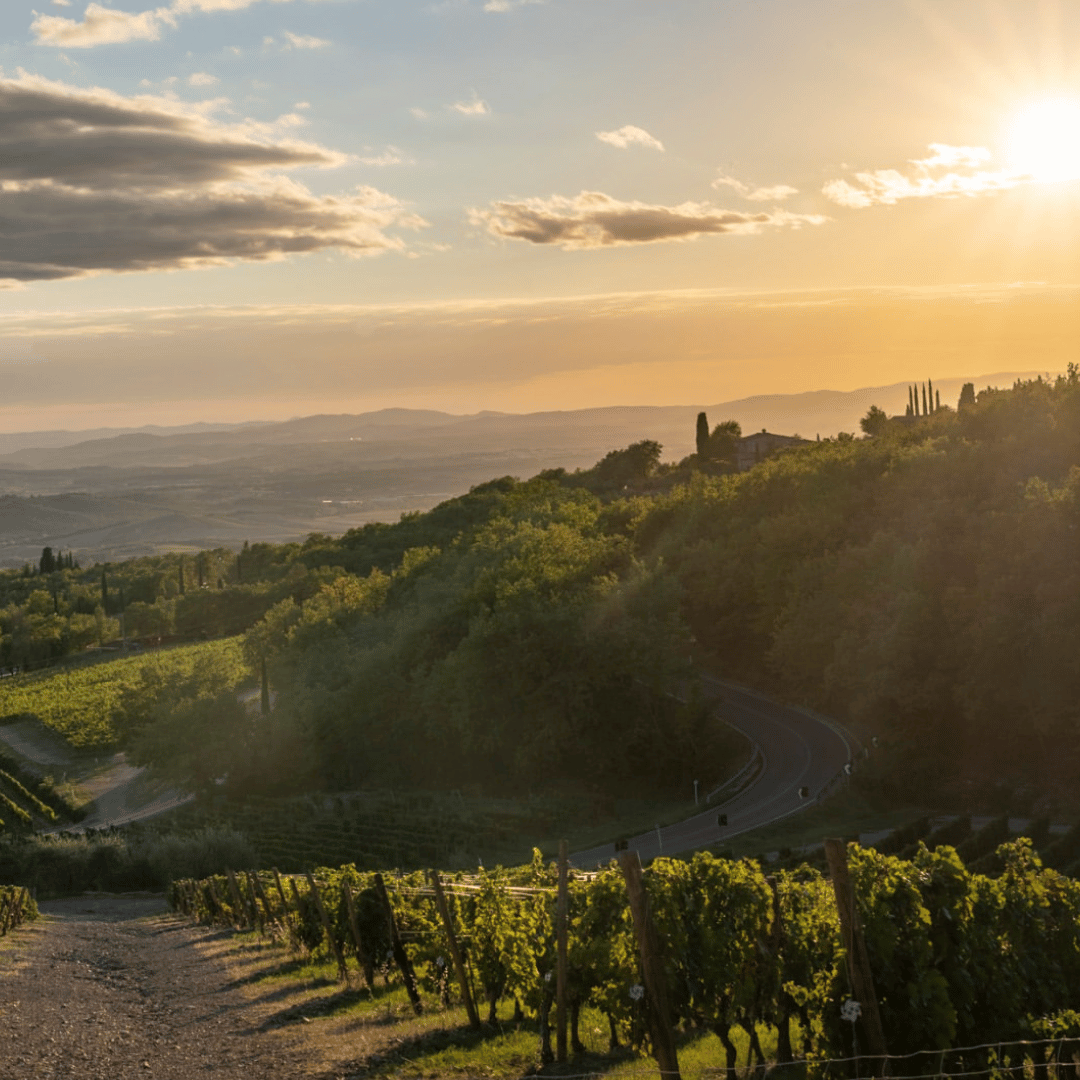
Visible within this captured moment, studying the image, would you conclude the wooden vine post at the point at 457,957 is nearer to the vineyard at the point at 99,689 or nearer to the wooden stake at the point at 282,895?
the wooden stake at the point at 282,895

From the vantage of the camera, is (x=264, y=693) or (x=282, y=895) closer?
(x=282, y=895)

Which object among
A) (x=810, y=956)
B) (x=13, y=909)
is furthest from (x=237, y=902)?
(x=810, y=956)

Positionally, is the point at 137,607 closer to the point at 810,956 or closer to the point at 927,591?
the point at 927,591

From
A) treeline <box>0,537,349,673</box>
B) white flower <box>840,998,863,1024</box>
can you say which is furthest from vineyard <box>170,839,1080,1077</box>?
treeline <box>0,537,349,673</box>

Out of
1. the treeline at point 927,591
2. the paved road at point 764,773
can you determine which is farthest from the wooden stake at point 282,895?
the treeline at point 927,591

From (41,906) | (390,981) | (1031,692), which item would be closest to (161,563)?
(41,906)

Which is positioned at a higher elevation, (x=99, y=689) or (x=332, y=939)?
(x=332, y=939)

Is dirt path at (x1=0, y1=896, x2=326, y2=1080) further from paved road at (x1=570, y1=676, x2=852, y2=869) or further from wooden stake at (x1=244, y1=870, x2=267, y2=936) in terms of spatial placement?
paved road at (x1=570, y1=676, x2=852, y2=869)

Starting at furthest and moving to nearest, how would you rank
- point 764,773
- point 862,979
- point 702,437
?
point 702,437
point 764,773
point 862,979
